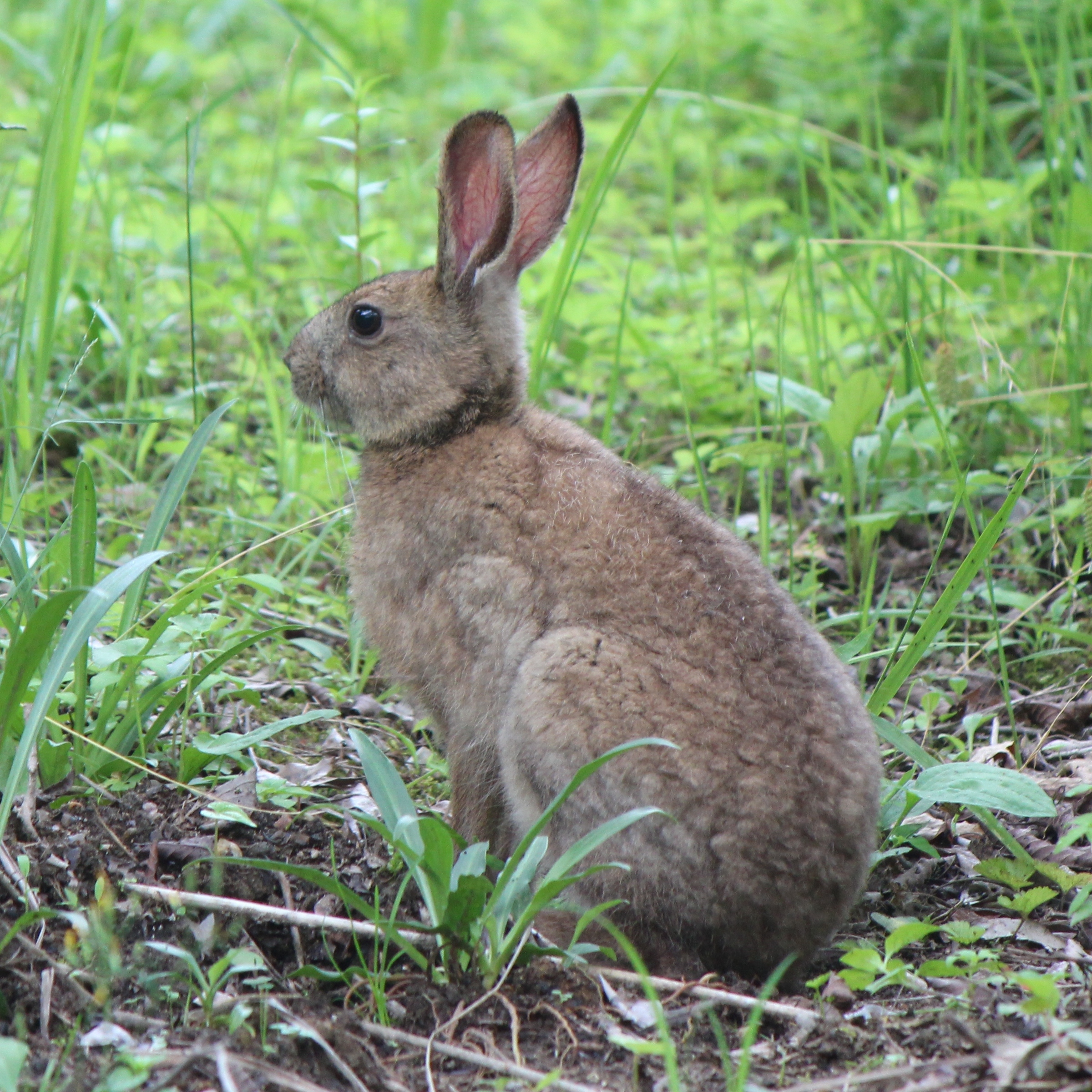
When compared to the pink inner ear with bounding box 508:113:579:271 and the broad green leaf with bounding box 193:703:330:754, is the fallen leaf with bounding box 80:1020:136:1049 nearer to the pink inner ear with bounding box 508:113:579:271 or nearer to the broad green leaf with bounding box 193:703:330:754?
the broad green leaf with bounding box 193:703:330:754

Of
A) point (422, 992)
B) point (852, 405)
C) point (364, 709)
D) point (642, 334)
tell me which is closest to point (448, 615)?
point (364, 709)

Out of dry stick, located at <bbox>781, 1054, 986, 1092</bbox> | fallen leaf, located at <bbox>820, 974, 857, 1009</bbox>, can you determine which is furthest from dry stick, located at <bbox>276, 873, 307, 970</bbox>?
fallen leaf, located at <bbox>820, 974, 857, 1009</bbox>

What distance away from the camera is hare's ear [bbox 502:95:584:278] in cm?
453

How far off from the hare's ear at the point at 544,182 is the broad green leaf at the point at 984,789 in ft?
6.98

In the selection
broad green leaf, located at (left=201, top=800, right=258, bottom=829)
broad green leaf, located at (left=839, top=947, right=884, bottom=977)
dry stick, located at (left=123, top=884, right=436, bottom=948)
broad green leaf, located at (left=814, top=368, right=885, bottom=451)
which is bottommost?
broad green leaf, located at (left=839, top=947, right=884, bottom=977)

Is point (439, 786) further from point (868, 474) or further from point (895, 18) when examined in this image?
point (895, 18)

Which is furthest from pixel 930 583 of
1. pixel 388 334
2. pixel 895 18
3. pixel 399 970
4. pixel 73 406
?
pixel 895 18

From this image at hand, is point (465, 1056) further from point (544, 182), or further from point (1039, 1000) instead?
point (544, 182)

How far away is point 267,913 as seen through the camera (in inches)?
131

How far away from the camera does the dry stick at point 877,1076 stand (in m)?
2.84

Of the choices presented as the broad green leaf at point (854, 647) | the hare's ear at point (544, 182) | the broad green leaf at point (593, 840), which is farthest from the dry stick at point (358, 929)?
the hare's ear at point (544, 182)

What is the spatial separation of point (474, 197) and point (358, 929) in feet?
7.80

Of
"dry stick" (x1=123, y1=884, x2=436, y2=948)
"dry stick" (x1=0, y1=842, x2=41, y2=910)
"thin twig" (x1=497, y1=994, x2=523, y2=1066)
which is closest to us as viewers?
"thin twig" (x1=497, y1=994, x2=523, y2=1066)

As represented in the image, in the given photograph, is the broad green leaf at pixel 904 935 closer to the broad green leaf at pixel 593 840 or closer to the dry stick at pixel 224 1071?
the broad green leaf at pixel 593 840
